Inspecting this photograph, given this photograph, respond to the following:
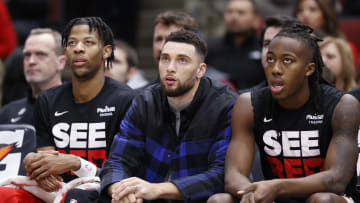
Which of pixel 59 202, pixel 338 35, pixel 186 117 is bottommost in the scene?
pixel 59 202

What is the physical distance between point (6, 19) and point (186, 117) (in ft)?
14.6

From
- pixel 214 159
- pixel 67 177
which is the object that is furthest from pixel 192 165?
pixel 67 177

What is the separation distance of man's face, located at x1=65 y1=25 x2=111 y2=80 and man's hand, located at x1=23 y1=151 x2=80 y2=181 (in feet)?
2.30

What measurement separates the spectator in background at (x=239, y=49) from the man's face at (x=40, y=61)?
211 cm

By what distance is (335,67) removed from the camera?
199 inches

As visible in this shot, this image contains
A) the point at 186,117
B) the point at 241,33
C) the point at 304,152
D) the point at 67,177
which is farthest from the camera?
the point at 241,33

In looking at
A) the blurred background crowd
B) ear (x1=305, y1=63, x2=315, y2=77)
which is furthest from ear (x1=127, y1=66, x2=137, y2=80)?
ear (x1=305, y1=63, x2=315, y2=77)

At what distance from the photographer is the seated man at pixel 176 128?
143 inches

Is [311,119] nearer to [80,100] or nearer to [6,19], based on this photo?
[80,100]

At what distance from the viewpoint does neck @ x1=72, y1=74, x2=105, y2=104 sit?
4.14m

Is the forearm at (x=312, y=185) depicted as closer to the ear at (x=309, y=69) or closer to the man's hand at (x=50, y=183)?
the ear at (x=309, y=69)

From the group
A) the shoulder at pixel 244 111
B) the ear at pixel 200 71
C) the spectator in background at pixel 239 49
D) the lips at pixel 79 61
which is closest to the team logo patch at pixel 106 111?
the lips at pixel 79 61

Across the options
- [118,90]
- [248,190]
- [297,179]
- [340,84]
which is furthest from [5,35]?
[297,179]

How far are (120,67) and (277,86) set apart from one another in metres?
2.65
